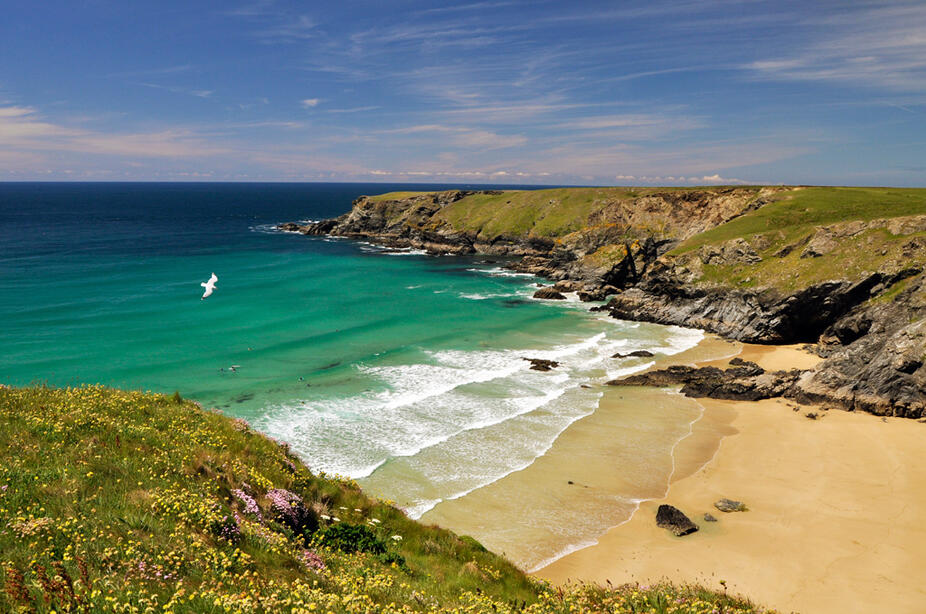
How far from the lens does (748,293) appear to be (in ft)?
176

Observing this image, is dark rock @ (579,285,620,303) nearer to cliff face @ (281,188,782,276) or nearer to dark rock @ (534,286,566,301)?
dark rock @ (534,286,566,301)

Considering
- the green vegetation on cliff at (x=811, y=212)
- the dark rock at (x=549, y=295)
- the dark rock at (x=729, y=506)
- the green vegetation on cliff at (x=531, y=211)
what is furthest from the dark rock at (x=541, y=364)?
the green vegetation on cliff at (x=531, y=211)

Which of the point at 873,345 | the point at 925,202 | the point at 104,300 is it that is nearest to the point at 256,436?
the point at 873,345

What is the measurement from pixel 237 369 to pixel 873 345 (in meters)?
51.6

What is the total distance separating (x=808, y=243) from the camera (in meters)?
56.1

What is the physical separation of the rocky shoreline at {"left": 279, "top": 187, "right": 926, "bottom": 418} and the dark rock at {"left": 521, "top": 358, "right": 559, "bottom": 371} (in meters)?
7.16

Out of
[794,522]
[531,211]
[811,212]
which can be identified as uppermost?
[531,211]

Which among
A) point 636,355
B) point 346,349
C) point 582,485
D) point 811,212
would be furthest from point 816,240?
point 346,349

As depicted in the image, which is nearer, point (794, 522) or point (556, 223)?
point (794, 522)

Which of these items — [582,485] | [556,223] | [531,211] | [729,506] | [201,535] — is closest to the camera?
[201,535]

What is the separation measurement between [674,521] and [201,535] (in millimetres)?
20438

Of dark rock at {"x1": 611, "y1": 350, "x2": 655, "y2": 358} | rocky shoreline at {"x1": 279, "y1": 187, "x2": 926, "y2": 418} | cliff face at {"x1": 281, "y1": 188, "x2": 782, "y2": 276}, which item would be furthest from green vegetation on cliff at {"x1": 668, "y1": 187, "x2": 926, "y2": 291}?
dark rock at {"x1": 611, "y1": 350, "x2": 655, "y2": 358}

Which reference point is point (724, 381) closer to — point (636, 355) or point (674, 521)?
point (636, 355)

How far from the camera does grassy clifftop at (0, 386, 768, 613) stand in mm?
7293
